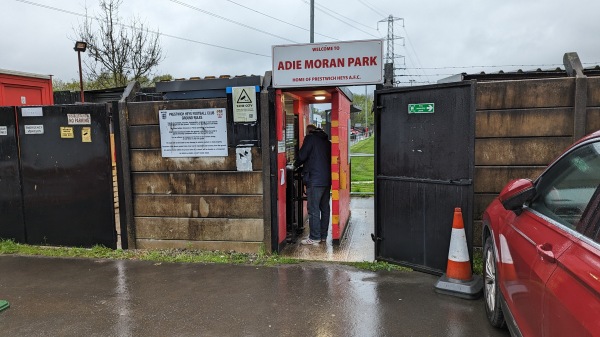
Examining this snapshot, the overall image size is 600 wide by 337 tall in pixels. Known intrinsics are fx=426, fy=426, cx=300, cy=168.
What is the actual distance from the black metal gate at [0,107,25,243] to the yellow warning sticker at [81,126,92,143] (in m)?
1.13

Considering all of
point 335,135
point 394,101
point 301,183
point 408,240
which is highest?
point 394,101

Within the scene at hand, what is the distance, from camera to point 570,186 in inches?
105

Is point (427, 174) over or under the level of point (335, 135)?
under

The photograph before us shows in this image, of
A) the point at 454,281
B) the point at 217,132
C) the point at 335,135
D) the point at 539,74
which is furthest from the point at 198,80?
the point at 539,74

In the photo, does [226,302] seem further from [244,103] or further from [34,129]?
[34,129]

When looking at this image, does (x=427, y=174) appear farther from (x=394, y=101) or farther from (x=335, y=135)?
(x=335, y=135)

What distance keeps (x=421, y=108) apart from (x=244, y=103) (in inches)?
87.4

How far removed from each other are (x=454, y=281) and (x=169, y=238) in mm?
3807

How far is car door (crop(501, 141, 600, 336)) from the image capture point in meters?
2.08

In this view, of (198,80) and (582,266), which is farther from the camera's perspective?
(198,80)

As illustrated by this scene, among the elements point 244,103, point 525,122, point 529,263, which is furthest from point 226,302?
point 525,122

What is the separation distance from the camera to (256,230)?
18.8ft

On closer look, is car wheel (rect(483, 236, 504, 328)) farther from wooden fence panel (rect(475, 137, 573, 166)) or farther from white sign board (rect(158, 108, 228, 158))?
white sign board (rect(158, 108, 228, 158))

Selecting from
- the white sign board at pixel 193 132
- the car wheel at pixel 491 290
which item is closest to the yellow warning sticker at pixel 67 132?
the white sign board at pixel 193 132
